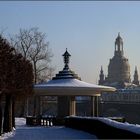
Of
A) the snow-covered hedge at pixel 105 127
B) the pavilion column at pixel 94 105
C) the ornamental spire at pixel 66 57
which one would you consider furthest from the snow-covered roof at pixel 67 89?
the snow-covered hedge at pixel 105 127

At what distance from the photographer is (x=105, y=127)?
25078 millimetres

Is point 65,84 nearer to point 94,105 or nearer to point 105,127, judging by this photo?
point 94,105

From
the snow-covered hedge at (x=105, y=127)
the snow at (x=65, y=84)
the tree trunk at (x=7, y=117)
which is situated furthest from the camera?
the snow at (x=65, y=84)

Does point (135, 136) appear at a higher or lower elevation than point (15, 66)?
lower

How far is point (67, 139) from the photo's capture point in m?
26.9

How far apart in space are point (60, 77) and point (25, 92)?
52.9ft

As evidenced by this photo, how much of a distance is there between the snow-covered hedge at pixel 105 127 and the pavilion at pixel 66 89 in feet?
12.4

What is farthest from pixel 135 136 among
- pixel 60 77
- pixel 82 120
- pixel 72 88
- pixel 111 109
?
pixel 111 109

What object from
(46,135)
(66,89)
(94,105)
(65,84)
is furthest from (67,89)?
(46,135)

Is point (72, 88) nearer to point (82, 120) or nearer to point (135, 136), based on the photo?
point (82, 120)

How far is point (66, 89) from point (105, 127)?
851 inches

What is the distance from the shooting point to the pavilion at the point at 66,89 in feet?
153

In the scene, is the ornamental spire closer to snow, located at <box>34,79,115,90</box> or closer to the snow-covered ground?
snow, located at <box>34,79,115,90</box>

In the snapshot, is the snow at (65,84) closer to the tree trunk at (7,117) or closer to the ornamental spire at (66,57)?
the ornamental spire at (66,57)
